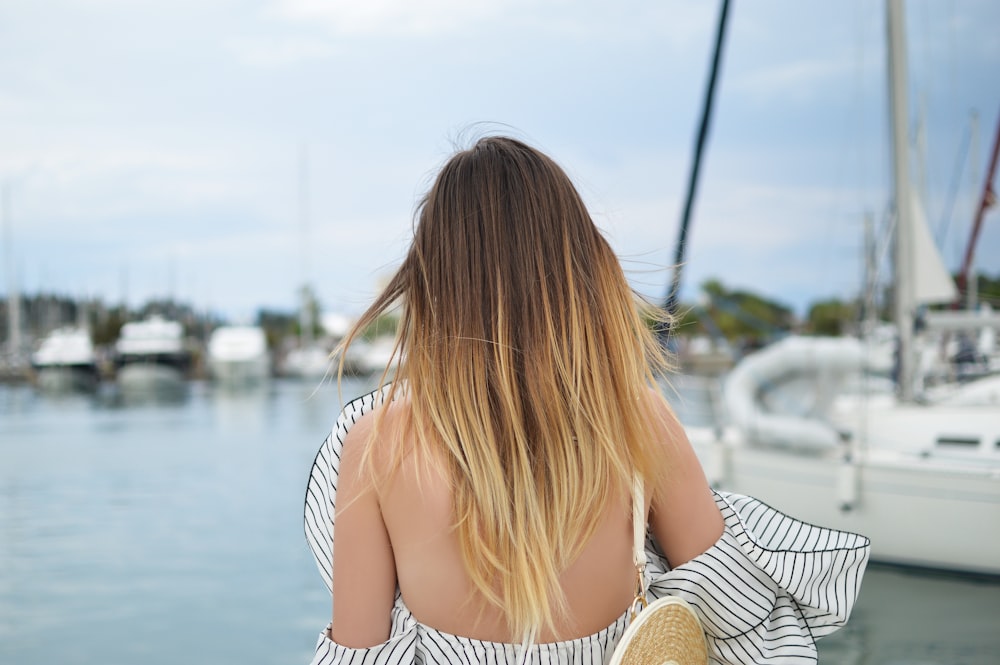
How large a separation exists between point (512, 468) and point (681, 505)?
27 cm

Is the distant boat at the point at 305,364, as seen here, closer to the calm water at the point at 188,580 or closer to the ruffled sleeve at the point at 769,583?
the calm water at the point at 188,580

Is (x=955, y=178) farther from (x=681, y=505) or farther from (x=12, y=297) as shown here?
(x=12, y=297)

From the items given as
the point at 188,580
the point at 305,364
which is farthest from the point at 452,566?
the point at 305,364

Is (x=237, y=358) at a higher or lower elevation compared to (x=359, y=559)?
lower

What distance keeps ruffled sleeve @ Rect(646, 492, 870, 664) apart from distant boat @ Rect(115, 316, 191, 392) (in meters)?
51.5

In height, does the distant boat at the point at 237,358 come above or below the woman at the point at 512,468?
below

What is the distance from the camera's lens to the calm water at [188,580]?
523 cm

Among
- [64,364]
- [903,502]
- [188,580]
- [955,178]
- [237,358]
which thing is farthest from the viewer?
[237,358]

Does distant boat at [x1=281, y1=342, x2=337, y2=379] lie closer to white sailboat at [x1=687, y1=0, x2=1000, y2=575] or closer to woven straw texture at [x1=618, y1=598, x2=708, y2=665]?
white sailboat at [x1=687, y1=0, x2=1000, y2=575]

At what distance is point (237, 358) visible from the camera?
5109 centimetres

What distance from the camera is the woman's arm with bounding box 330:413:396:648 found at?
1218 mm

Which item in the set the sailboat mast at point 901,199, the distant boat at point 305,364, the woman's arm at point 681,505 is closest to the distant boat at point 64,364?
the distant boat at point 305,364

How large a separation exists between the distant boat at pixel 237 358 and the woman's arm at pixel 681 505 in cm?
5165

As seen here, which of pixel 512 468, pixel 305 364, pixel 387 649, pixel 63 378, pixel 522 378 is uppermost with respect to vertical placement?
pixel 522 378
